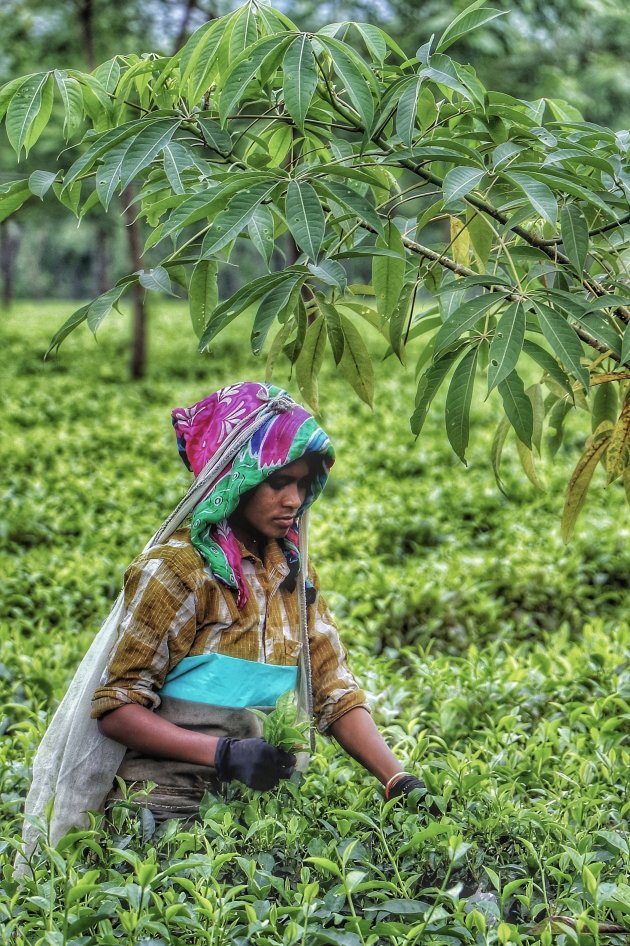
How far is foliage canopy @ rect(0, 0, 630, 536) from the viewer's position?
5.39 feet

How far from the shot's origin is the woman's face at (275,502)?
2.04 m

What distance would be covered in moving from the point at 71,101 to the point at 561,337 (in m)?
0.99

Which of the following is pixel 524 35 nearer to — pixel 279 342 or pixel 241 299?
pixel 279 342

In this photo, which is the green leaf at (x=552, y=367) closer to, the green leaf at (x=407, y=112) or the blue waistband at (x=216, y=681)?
the green leaf at (x=407, y=112)

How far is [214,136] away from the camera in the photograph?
1.82 meters

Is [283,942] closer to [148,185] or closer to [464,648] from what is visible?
[148,185]

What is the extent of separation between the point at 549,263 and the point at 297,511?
27.7 inches

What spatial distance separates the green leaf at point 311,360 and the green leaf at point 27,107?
0.69 meters

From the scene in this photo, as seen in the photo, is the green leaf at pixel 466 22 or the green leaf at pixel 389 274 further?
the green leaf at pixel 389 274

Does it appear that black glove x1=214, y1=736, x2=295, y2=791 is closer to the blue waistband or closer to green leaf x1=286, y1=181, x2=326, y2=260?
the blue waistband

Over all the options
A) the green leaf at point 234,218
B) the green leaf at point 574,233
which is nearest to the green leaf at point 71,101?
the green leaf at point 234,218

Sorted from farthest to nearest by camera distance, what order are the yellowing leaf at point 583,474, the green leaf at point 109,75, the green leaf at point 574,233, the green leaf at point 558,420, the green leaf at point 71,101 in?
the green leaf at point 558,420 → the yellowing leaf at point 583,474 → the green leaf at point 109,75 → the green leaf at point 71,101 → the green leaf at point 574,233

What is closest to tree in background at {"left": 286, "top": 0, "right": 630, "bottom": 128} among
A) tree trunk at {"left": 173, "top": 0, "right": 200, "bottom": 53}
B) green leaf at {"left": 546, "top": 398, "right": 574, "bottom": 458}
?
tree trunk at {"left": 173, "top": 0, "right": 200, "bottom": 53}

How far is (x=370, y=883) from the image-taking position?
65.9 inches
